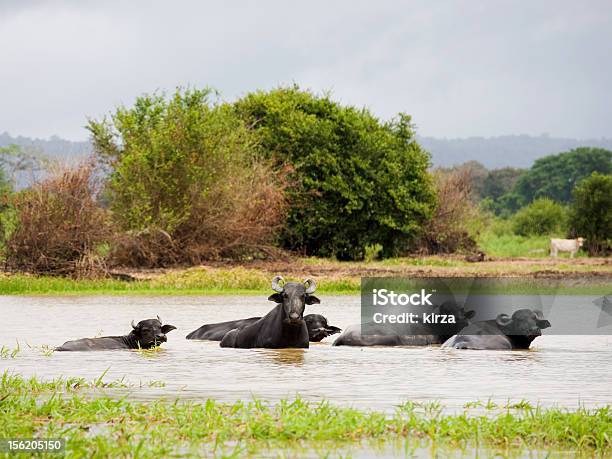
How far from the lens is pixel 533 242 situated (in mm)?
50594

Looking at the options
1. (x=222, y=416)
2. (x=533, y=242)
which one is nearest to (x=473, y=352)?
(x=222, y=416)

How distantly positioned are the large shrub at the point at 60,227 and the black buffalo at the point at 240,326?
11587mm

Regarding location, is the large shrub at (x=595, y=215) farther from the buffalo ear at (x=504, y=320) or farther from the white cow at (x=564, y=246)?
the buffalo ear at (x=504, y=320)

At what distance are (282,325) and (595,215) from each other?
1327 inches

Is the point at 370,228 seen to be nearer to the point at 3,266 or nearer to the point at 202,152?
the point at 202,152

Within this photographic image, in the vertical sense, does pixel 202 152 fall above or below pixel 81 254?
above

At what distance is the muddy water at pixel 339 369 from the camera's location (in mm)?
9016

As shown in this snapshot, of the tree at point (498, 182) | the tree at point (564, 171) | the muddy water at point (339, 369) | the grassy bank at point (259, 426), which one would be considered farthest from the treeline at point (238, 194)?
the tree at point (498, 182)

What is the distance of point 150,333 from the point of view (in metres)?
12.9

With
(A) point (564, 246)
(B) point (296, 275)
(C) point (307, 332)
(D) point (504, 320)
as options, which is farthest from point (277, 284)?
(A) point (564, 246)

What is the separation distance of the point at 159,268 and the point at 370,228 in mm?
11312

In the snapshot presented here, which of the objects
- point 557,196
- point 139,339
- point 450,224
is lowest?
point 139,339

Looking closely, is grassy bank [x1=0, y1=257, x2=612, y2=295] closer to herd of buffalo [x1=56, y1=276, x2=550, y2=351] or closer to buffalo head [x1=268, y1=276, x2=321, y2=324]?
herd of buffalo [x1=56, y1=276, x2=550, y2=351]

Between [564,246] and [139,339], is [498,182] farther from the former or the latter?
[139,339]
